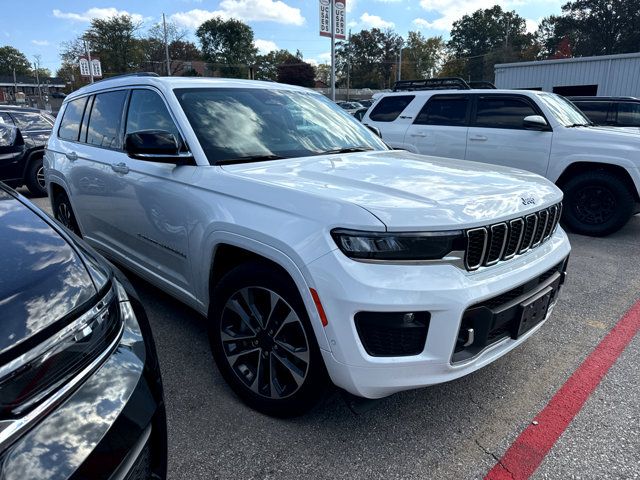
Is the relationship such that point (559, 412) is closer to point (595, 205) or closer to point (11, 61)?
point (595, 205)

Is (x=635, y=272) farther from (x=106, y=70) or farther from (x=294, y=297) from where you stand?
(x=106, y=70)

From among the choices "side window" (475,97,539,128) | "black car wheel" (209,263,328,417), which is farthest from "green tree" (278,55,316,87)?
"black car wheel" (209,263,328,417)

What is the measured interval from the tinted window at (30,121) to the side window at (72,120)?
205 inches

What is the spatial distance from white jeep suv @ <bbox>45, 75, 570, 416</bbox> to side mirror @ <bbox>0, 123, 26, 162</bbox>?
6.27 metres

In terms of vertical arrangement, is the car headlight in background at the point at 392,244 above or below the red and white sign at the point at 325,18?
below

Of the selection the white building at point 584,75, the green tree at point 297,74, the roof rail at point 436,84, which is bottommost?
the roof rail at point 436,84

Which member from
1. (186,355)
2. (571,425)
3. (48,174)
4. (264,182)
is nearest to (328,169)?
(264,182)

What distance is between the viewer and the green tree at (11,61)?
3925 inches

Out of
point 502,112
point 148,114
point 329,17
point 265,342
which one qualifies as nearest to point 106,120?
point 148,114

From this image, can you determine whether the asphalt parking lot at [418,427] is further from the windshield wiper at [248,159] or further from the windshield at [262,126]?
the windshield at [262,126]

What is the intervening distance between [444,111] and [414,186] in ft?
18.0

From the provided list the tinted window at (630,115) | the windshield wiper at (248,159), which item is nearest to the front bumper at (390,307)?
the windshield wiper at (248,159)

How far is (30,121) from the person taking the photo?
9.05 metres

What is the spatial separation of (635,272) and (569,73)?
15888 millimetres
